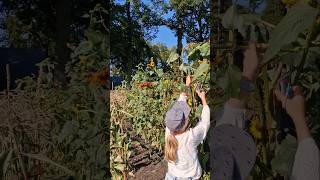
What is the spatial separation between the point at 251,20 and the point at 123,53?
78 cm

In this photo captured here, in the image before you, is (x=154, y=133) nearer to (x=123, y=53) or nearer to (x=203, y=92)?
(x=203, y=92)

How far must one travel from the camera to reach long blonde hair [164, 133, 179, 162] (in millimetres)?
1580

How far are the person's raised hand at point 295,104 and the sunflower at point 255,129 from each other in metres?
0.05

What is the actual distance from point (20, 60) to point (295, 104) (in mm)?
813

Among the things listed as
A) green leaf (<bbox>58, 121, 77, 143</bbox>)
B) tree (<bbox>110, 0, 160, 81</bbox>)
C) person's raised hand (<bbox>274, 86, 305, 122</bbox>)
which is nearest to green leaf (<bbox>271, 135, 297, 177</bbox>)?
person's raised hand (<bbox>274, 86, 305, 122</bbox>)

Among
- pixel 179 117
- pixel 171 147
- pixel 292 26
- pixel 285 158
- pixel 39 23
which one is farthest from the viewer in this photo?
pixel 171 147

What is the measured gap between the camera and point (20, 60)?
1.24 meters

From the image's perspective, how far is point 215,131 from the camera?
0.94 meters

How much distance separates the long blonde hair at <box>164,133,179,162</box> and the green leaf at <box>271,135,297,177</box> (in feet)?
3.18

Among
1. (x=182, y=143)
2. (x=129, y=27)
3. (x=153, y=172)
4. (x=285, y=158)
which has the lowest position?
(x=153, y=172)

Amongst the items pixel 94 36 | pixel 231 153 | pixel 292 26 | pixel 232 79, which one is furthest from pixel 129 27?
pixel 292 26

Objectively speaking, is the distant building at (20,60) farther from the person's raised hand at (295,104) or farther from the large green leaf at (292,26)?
the large green leaf at (292,26)

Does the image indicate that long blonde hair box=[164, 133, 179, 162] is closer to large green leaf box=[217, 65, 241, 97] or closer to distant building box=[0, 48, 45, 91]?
distant building box=[0, 48, 45, 91]

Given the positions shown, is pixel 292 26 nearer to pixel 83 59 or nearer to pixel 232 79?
pixel 232 79
